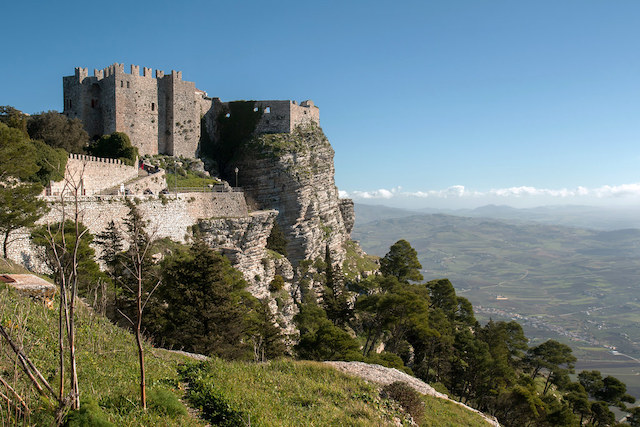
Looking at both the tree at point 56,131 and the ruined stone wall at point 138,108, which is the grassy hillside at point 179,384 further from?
the ruined stone wall at point 138,108

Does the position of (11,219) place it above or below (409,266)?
above

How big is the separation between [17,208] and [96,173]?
12.9 m

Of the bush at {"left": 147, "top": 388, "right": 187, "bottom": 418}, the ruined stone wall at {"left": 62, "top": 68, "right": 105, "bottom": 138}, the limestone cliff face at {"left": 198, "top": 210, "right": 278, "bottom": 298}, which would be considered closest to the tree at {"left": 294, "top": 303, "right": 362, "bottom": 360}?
the limestone cliff face at {"left": 198, "top": 210, "right": 278, "bottom": 298}

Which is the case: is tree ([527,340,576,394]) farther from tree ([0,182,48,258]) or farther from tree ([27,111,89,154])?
tree ([27,111,89,154])

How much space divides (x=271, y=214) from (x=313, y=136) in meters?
11.7

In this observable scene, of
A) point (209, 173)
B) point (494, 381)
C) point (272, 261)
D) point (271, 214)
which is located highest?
point (209, 173)

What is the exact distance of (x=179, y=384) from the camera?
11078 millimetres

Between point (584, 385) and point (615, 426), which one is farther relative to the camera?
point (584, 385)

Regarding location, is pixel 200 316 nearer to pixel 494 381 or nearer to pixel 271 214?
pixel 271 214

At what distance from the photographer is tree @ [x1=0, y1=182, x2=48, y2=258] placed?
1930 cm

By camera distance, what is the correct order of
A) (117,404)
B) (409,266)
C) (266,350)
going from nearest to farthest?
(117,404), (266,350), (409,266)

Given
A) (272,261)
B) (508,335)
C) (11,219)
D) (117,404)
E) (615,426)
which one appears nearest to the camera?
(117,404)

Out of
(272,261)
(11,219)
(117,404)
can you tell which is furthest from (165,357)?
(272,261)

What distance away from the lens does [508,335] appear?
43.7 metres
